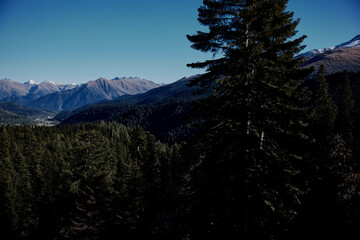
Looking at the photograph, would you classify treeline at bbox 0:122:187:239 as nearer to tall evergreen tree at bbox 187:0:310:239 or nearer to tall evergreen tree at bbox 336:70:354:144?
tall evergreen tree at bbox 187:0:310:239

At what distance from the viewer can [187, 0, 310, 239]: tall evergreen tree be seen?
29.0 feet

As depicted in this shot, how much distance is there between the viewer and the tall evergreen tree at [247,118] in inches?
348

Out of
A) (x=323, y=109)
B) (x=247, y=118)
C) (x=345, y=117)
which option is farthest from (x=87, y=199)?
(x=345, y=117)

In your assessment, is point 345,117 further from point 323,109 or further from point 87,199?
point 87,199

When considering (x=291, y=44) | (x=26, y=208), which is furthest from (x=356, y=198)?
(x=26, y=208)

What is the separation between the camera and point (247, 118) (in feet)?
29.4

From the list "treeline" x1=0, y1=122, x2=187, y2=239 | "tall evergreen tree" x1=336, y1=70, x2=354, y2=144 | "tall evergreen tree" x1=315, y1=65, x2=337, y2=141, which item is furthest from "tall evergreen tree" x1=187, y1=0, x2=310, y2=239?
"tall evergreen tree" x1=336, y1=70, x2=354, y2=144

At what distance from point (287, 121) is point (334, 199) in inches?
875

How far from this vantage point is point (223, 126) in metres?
10.2

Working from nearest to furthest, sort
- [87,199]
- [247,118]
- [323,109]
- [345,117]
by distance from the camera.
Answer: [247,118] → [87,199] → [323,109] → [345,117]

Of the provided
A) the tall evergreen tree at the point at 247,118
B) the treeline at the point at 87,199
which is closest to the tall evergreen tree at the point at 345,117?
the treeline at the point at 87,199

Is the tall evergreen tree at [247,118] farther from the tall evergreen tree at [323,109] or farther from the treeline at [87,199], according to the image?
the tall evergreen tree at [323,109]

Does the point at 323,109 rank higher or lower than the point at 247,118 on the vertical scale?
lower

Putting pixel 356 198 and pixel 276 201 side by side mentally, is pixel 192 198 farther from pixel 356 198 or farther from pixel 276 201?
pixel 356 198
